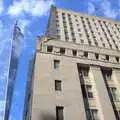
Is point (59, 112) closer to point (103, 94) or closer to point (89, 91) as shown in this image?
point (89, 91)

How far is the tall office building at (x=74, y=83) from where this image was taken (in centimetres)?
2149

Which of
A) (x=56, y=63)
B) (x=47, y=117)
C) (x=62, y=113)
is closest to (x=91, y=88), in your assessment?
(x=56, y=63)

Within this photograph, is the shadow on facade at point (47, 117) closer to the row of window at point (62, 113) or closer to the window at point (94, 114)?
the row of window at point (62, 113)

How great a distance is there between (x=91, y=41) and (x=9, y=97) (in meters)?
59.1

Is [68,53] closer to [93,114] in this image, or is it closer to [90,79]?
[90,79]

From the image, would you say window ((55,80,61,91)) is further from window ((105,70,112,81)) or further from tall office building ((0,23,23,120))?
tall office building ((0,23,23,120))

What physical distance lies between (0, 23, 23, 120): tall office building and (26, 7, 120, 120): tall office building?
212ft

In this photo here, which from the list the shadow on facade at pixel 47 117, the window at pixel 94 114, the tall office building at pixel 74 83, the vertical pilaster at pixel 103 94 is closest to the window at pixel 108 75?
the tall office building at pixel 74 83

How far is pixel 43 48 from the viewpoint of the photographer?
29.7m

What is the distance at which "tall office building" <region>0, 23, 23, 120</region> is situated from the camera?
303 ft

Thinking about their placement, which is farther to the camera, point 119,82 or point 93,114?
point 119,82

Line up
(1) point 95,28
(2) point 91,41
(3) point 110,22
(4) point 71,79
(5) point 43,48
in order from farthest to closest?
1. (3) point 110,22
2. (1) point 95,28
3. (2) point 91,41
4. (5) point 43,48
5. (4) point 71,79

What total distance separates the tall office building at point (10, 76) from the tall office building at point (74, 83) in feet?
212

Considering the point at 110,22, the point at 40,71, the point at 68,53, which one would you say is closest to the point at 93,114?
the point at 40,71
